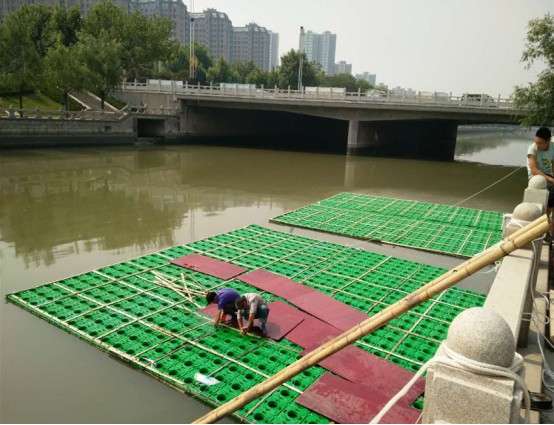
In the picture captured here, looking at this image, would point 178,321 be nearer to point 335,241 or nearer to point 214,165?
point 335,241

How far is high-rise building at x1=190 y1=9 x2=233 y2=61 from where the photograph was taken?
13300 cm

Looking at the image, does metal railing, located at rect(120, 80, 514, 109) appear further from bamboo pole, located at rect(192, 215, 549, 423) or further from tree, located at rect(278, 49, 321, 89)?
tree, located at rect(278, 49, 321, 89)

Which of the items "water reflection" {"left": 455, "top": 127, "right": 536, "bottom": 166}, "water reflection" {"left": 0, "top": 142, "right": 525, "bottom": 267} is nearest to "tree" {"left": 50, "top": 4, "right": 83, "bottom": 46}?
"water reflection" {"left": 0, "top": 142, "right": 525, "bottom": 267}

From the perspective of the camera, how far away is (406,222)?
1402 centimetres

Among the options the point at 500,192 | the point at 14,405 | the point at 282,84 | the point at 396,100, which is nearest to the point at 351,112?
the point at 396,100

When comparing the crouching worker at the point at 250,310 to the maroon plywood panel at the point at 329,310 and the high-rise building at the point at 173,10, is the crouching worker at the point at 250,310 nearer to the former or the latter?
the maroon plywood panel at the point at 329,310

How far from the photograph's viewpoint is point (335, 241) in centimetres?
1188

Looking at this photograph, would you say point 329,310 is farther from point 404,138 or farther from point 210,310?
point 404,138

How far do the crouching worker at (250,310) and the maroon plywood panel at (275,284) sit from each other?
4.05ft

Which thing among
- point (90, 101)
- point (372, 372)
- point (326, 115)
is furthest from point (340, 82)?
point (372, 372)

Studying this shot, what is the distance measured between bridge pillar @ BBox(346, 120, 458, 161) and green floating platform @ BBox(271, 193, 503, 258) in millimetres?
20287

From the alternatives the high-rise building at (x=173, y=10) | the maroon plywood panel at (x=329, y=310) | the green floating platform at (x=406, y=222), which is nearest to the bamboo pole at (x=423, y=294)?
the maroon plywood panel at (x=329, y=310)

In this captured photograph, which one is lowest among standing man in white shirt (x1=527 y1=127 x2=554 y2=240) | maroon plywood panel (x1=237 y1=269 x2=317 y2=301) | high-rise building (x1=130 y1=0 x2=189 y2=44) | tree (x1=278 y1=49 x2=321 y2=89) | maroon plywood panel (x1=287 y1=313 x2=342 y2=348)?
maroon plywood panel (x1=287 y1=313 x2=342 y2=348)

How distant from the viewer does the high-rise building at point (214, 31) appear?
436ft
